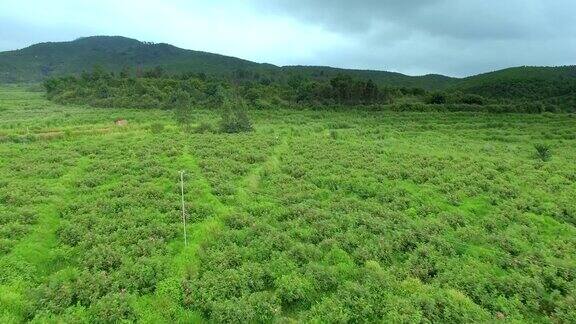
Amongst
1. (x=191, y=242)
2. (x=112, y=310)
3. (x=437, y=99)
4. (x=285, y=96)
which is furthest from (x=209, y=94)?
(x=112, y=310)

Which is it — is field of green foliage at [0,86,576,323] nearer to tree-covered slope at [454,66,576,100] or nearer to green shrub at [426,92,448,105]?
green shrub at [426,92,448,105]

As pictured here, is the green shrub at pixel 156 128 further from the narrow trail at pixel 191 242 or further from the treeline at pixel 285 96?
the treeline at pixel 285 96

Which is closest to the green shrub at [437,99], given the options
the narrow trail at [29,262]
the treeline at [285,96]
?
the treeline at [285,96]

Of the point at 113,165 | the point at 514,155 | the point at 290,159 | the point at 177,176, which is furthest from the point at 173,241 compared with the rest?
the point at 514,155

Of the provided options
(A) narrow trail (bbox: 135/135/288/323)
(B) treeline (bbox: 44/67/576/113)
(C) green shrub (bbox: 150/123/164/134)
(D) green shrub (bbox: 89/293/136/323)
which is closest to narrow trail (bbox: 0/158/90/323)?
(D) green shrub (bbox: 89/293/136/323)

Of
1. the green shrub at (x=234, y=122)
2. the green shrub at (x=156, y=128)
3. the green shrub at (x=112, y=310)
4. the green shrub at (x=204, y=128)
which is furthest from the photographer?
the green shrub at (x=234, y=122)

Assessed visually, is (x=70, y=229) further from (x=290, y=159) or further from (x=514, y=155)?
(x=514, y=155)
